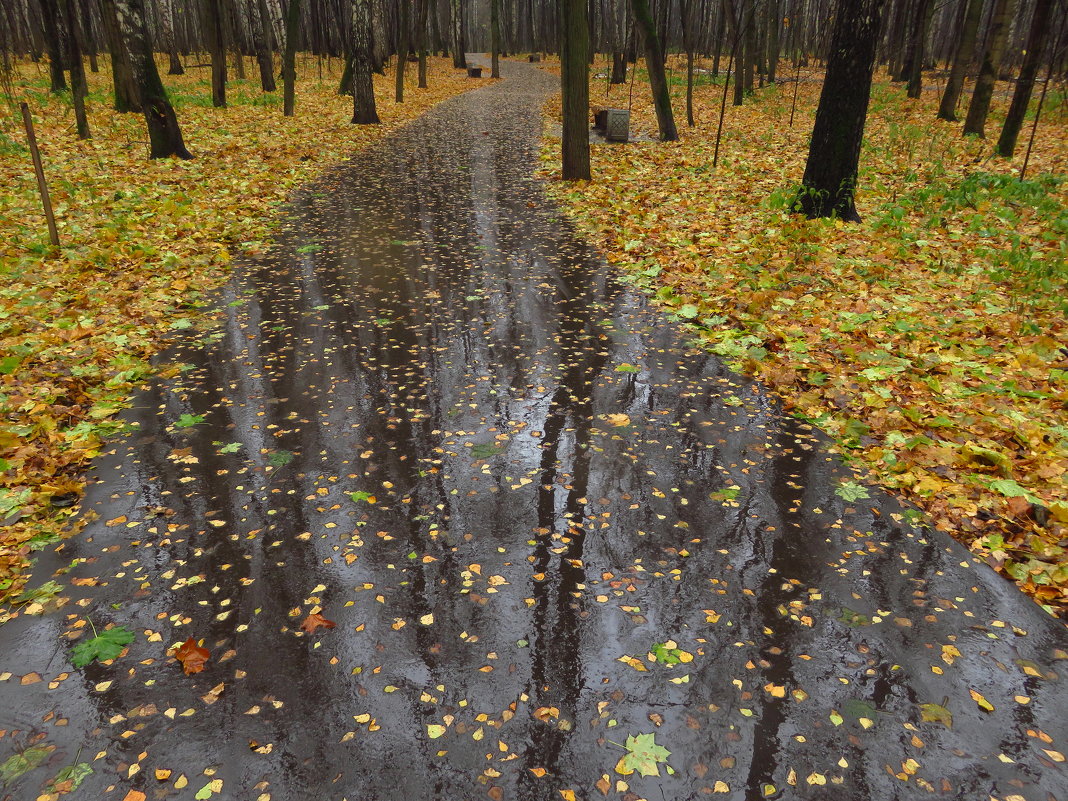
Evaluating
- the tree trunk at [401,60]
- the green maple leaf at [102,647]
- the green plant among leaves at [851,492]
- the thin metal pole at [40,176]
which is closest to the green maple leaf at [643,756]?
the green plant among leaves at [851,492]

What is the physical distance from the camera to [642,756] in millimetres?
2455

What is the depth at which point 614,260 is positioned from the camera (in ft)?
28.6

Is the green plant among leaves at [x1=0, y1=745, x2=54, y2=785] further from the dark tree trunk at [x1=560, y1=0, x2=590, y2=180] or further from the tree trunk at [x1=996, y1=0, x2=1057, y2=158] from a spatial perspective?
the tree trunk at [x1=996, y1=0, x2=1057, y2=158]

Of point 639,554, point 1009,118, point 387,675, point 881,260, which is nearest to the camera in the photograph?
point 387,675

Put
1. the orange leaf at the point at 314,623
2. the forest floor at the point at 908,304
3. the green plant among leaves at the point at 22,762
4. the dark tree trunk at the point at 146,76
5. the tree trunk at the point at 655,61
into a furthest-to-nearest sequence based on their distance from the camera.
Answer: the tree trunk at the point at 655,61 < the dark tree trunk at the point at 146,76 < the forest floor at the point at 908,304 < the orange leaf at the point at 314,623 < the green plant among leaves at the point at 22,762

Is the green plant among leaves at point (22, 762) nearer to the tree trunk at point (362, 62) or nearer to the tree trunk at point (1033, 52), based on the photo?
the tree trunk at point (1033, 52)

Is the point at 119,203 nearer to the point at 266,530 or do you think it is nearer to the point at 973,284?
the point at 266,530

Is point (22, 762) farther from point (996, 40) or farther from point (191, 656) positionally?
point (996, 40)

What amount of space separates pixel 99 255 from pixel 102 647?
6.54 meters

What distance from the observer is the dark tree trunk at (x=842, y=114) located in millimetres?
7945

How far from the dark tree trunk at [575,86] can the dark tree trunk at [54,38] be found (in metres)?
11.4

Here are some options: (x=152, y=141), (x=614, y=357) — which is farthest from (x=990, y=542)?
(x=152, y=141)

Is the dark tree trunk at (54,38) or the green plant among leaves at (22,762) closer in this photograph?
the green plant among leaves at (22,762)

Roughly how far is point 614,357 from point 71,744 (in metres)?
4.68
